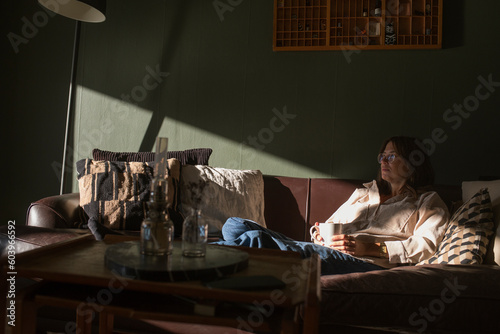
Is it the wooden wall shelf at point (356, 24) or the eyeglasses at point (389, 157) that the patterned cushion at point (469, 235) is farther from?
the wooden wall shelf at point (356, 24)

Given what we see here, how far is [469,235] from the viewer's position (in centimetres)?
183

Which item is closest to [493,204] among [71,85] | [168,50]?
[168,50]

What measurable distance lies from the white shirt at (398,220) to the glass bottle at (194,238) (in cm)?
103

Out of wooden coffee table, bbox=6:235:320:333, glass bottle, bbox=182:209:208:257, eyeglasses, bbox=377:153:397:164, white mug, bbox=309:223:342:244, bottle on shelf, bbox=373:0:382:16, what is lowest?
wooden coffee table, bbox=6:235:320:333

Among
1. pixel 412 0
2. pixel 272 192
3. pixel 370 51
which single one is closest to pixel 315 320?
pixel 272 192

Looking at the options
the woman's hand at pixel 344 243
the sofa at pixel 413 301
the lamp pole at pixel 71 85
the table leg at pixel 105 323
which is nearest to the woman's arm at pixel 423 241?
the woman's hand at pixel 344 243

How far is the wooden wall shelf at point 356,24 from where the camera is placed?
2807 mm

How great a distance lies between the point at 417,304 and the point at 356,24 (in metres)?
2.03

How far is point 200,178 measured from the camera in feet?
8.45

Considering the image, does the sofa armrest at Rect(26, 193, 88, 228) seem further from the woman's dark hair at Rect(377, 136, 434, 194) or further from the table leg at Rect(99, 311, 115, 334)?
the woman's dark hair at Rect(377, 136, 434, 194)

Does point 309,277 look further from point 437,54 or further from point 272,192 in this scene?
point 437,54

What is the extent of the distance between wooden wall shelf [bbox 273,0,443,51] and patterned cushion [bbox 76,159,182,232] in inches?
48.9

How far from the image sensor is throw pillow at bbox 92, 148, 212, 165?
2650 millimetres

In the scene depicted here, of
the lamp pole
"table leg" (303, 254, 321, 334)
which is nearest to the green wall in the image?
the lamp pole
